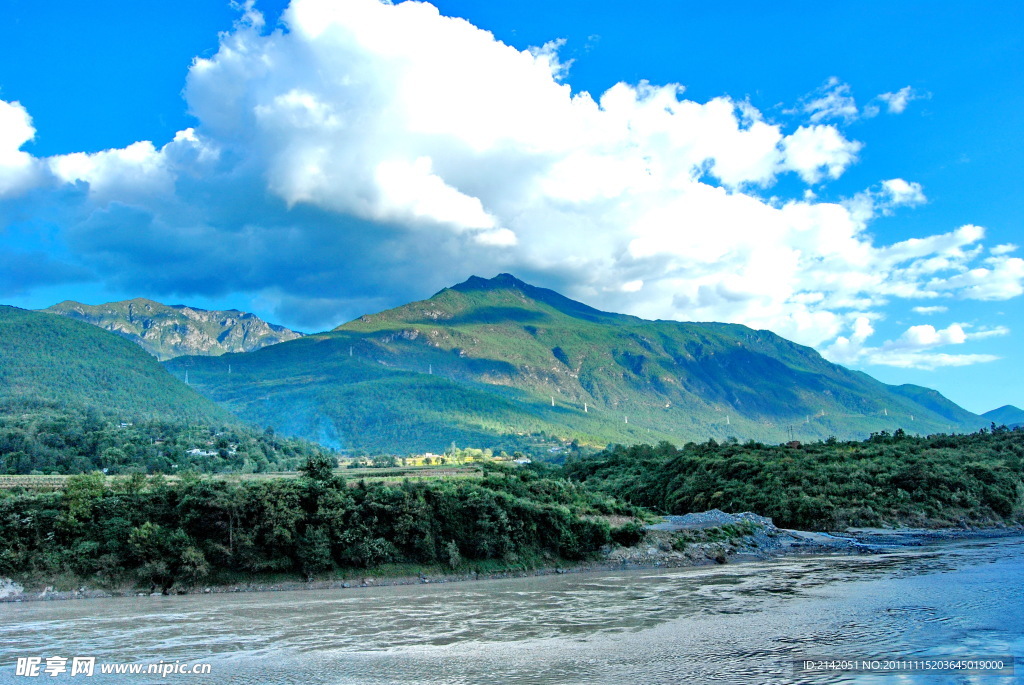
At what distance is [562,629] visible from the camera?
94.4 ft

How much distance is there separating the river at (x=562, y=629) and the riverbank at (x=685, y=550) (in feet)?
6.41

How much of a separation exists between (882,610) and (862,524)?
3870 centimetres

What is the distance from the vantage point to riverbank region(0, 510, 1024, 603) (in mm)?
42188

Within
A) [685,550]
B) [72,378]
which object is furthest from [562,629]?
[72,378]

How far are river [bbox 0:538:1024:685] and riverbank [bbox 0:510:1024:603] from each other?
6.41 ft

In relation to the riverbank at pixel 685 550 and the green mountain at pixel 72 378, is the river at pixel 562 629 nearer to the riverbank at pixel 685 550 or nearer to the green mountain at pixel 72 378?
the riverbank at pixel 685 550

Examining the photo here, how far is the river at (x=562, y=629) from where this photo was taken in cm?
2255

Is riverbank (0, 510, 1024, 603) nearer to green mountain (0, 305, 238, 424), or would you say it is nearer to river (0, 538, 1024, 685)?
river (0, 538, 1024, 685)

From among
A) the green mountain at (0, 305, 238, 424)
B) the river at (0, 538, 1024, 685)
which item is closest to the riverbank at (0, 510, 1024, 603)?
the river at (0, 538, 1024, 685)

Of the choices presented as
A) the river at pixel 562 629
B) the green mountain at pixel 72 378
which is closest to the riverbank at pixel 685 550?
the river at pixel 562 629

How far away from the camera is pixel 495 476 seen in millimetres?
56500

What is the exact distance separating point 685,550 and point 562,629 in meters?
26.7

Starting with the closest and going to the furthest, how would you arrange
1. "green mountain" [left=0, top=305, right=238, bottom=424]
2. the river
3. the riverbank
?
the river → the riverbank → "green mountain" [left=0, top=305, right=238, bottom=424]

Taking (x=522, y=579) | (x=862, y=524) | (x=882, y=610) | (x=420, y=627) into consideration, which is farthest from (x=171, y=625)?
(x=862, y=524)
